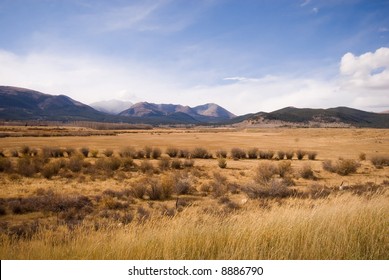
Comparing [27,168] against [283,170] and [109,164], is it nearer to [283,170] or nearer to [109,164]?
[109,164]

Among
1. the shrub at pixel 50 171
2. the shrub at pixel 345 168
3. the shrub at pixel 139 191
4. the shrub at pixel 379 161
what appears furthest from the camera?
the shrub at pixel 379 161

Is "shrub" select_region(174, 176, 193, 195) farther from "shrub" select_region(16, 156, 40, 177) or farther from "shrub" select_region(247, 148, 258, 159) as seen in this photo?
"shrub" select_region(247, 148, 258, 159)

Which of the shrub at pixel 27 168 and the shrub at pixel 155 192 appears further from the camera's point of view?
the shrub at pixel 27 168

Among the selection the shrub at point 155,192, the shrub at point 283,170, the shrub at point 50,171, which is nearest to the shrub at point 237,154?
the shrub at point 283,170

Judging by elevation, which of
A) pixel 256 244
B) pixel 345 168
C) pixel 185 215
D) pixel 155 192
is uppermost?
pixel 256 244

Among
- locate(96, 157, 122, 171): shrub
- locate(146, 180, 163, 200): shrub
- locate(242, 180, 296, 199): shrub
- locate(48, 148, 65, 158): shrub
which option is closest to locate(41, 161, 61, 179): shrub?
locate(96, 157, 122, 171): shrub

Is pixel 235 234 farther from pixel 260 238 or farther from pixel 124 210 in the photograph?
pixel 124 210

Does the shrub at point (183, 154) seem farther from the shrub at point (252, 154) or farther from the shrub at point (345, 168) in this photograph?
the shrub at point (345, 168)

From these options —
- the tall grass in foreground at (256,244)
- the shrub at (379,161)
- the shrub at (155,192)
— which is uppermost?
the tall grass in foreground at (256,244)

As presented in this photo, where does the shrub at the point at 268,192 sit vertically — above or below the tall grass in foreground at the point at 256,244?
below

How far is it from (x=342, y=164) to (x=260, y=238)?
2298 cm

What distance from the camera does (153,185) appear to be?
15984 millimetres

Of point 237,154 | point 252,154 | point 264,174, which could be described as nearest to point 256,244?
point 264,174

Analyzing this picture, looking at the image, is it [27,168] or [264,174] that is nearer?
[264,174]
